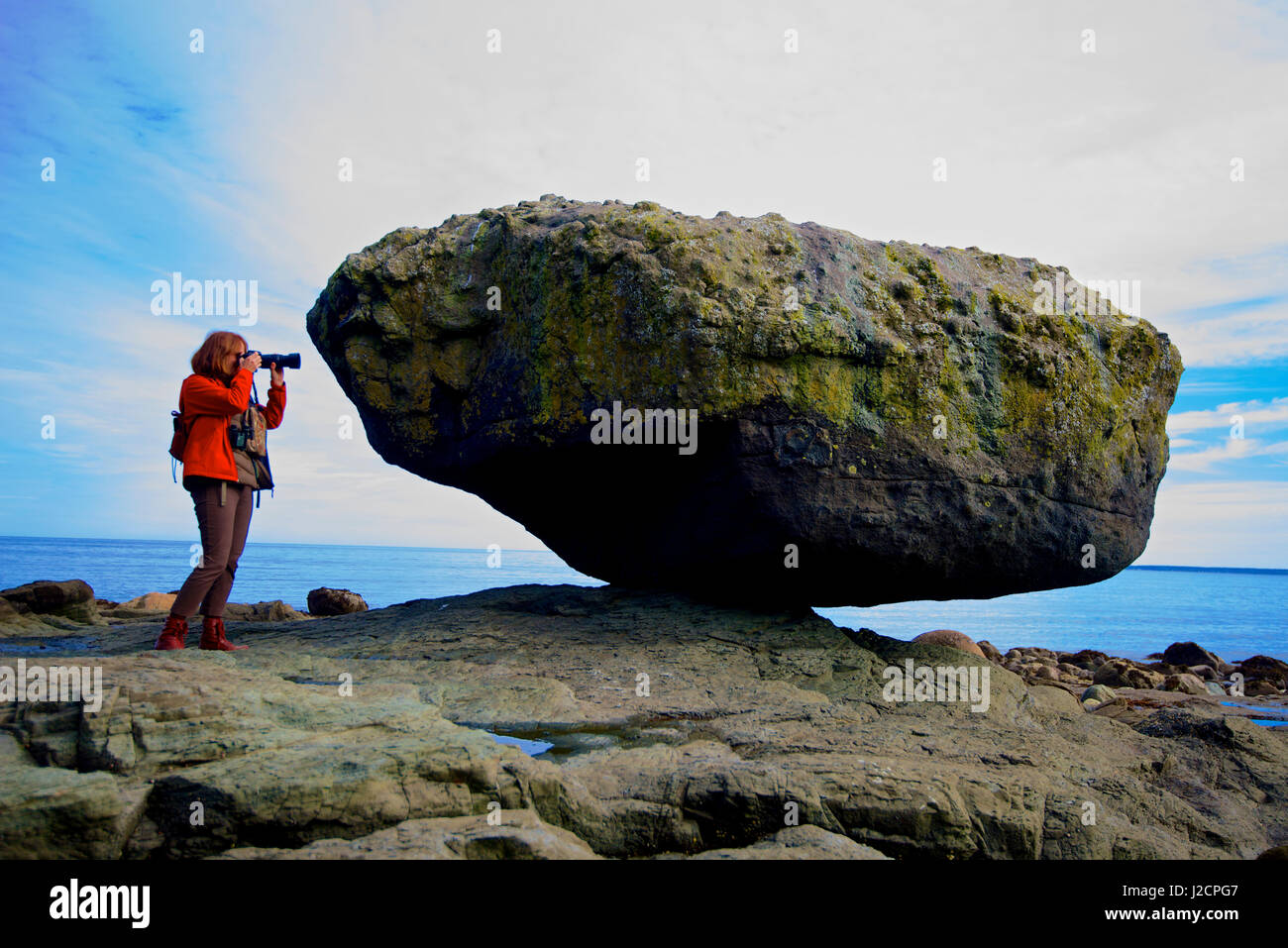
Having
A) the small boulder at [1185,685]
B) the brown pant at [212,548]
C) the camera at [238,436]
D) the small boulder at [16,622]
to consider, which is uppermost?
the camera at [238,436]

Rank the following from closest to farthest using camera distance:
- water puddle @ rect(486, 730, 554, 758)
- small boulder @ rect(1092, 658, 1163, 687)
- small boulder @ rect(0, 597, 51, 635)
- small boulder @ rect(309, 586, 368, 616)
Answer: water puddle @ rect(486, 730, 554, 758)
small boulder @ rect(0, 597, 51, 635)
small boulder @ rect(1092, 658, 1163, 687)
small boulder @ rect(309, 586, 368, 616)

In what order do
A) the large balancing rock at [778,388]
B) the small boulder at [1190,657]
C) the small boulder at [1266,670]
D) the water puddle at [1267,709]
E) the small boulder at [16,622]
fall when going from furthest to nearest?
the small boulder at [1190,657], the small boulder at [1266,670], the water puddle at [1267,709], the small boulder at [16,622], the large balancing rock at [778,388]

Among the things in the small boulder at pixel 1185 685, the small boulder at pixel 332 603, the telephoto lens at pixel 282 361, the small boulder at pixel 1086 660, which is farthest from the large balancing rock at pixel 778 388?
the small boulder at pixel 1086 660

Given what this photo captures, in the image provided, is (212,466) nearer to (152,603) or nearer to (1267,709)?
(152,603)

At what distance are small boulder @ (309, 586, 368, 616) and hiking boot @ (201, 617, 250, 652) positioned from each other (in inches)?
239

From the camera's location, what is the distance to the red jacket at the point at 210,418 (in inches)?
255

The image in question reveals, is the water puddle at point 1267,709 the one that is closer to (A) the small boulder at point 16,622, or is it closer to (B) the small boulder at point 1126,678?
(B) the small boulder at point 1126,678

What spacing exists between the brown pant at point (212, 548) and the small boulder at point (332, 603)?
6.31m

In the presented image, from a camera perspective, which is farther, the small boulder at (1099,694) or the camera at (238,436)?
the small boulder at (1099,694)

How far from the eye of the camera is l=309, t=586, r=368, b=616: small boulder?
13.2m

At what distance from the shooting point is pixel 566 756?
186 inches

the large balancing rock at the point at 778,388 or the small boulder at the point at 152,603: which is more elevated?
the large balancing rock at the point at 778,388

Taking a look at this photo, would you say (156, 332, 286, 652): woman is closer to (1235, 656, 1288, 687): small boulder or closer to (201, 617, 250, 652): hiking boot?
(201, 617, 250, 652): hiking boot

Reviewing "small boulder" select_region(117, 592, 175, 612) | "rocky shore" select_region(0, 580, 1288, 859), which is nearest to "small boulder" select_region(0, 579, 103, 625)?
"rocky shore" select_region(0, 580, 1288, 859)
